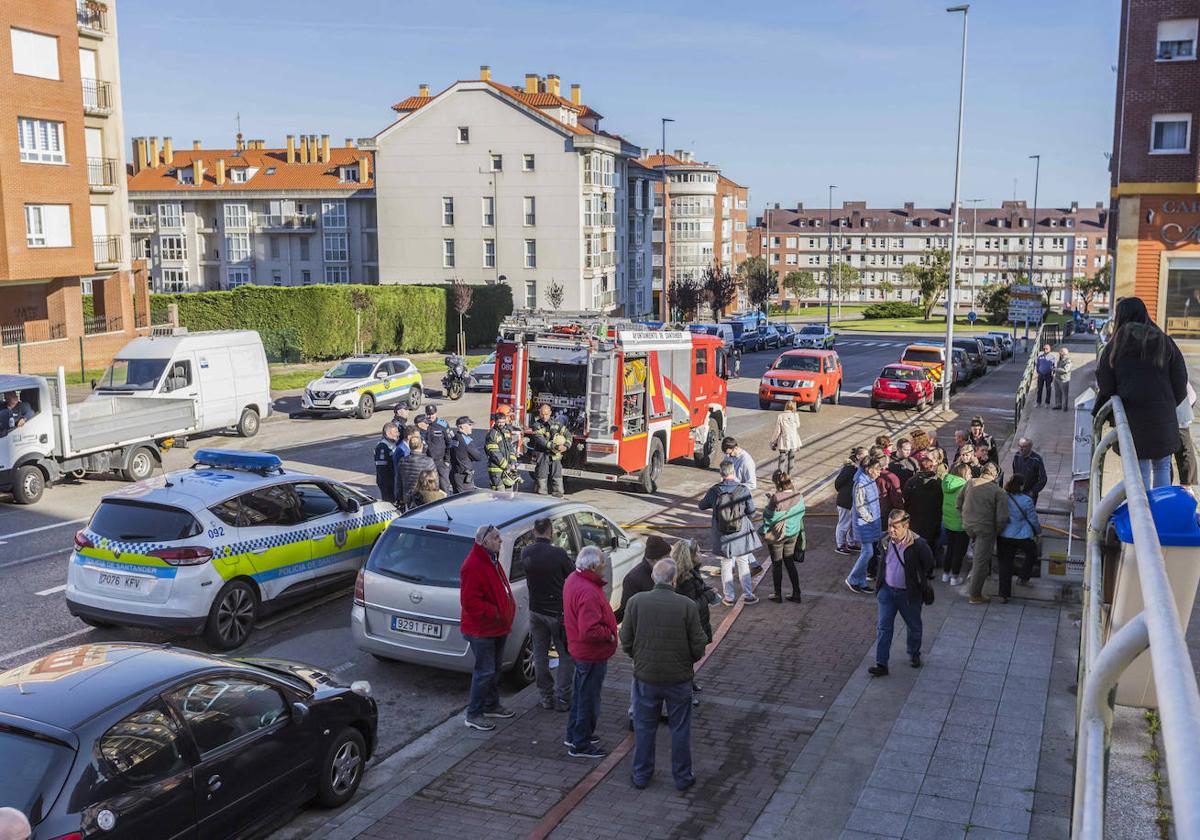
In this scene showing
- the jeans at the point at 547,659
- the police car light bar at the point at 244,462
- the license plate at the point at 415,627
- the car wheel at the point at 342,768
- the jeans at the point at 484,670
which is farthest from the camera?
the police car light bar at the point at 244,462

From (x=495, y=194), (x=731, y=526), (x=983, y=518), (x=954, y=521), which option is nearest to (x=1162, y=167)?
(x=954, y=521)

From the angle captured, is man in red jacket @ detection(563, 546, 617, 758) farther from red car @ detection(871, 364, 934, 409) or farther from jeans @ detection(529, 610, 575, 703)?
red car @ detection(871, 364, 934, 409)

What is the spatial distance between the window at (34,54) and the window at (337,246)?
118ft

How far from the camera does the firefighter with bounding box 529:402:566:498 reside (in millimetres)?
18250

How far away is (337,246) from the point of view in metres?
75.6

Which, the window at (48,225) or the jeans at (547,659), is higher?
the window at (48,225)

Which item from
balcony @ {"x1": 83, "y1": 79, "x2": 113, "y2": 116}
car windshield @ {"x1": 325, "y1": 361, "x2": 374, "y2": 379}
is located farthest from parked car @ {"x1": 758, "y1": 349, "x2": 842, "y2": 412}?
balcony @ {"x1": 83, "y1": 79, "x2": 113, "y2": 116}

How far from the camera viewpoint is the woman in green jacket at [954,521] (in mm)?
13227

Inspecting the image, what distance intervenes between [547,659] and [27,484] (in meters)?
12.3

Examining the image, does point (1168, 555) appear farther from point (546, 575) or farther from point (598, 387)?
point (598, 387)

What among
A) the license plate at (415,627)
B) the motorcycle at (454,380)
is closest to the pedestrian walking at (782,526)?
the license plate at (415,627)

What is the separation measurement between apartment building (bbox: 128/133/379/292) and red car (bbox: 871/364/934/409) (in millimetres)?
47364

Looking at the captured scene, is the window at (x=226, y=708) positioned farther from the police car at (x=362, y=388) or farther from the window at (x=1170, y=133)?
the window at (x=1170, y=133)

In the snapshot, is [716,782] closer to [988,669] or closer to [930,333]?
[988,669]
